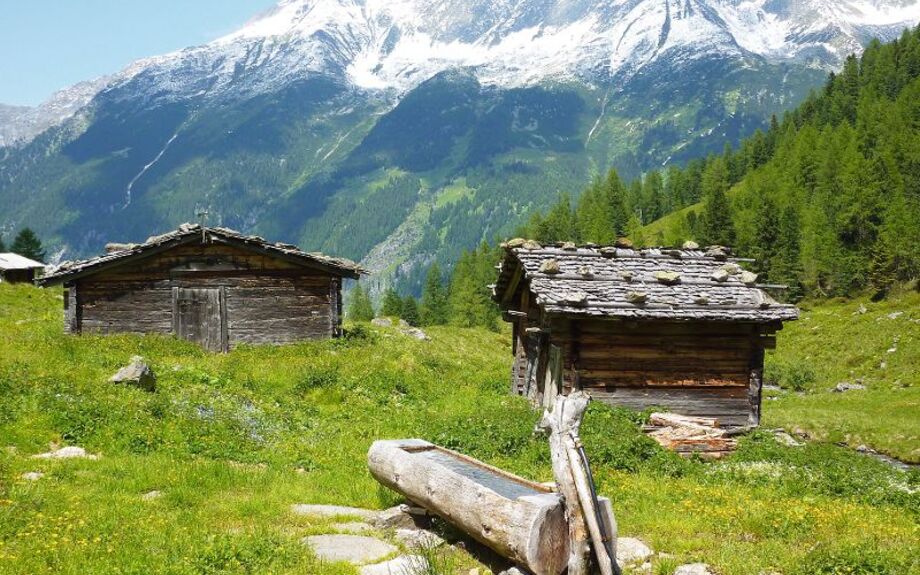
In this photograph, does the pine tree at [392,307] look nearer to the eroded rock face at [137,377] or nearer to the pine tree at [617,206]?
the pine tree at [617,206]

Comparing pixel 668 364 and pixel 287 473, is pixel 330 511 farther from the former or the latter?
pixel 668 364

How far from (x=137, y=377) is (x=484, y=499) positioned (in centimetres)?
1278

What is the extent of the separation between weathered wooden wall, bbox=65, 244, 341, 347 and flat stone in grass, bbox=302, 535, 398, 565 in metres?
22.3

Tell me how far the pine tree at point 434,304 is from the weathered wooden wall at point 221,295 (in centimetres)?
8239

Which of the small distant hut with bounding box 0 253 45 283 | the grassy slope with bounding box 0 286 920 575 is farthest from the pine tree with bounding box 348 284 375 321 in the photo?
the grassy slope with bounding box 0 286 920 575

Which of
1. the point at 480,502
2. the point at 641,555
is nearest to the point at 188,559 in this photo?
the point at 480,502

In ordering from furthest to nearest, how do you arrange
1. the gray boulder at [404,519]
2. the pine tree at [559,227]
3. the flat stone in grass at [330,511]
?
the pine tree at [559,227]
the flat stone in grass at [330,511]
the gray boulder at [404,519]

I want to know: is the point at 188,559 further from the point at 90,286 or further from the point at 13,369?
the point at 90,286

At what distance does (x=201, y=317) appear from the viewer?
3123 cm

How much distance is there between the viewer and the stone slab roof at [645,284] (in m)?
20.8

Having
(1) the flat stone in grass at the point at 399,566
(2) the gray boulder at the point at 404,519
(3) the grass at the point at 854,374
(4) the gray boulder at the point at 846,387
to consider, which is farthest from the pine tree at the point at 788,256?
(1) the flat stone in grass at the point at 399,566

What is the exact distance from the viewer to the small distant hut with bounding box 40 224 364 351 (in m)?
30.9

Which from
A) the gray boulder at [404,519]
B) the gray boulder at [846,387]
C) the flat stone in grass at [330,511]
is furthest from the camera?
the gray boulder at [846,387]

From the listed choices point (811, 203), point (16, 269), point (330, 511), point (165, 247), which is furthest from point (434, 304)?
point (330, 511)
